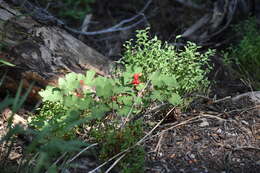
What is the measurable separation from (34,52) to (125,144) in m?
1.40

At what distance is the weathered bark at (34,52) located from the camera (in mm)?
3355

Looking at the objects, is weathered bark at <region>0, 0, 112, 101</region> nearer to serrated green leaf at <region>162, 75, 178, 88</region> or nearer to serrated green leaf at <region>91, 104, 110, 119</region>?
serrated green leaf at <region>91, 104, 110, 119</region>

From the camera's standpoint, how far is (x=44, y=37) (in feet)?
11.6

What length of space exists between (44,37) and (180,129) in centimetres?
152

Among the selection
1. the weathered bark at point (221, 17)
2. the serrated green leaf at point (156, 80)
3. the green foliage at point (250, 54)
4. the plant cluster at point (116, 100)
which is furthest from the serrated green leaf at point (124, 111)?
the weathered bark at point (221, 17)

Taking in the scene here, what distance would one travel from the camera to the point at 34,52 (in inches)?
134

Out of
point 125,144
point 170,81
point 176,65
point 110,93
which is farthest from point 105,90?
point 176,65

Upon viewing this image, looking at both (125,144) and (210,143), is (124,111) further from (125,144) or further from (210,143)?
(210,143)

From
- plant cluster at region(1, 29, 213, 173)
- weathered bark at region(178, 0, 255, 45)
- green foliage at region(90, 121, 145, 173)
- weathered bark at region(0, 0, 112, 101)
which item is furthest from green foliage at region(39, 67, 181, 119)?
weathered bark at region(178, 0, 255, 45)

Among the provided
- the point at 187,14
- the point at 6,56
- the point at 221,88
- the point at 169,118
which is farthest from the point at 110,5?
the point at 169,118

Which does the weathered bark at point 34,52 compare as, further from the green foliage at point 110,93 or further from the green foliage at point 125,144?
the green foliage at point 125,144

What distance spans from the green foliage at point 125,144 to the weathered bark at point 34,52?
0.96 metres

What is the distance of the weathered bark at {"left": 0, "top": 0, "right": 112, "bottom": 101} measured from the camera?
132 inches

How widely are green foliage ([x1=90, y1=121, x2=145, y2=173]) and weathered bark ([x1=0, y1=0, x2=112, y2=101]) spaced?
961mm
